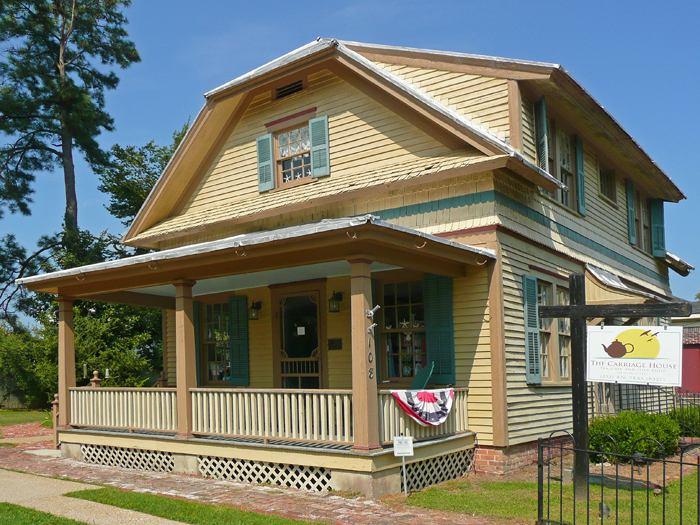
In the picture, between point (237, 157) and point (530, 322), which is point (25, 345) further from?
point (530, 322)

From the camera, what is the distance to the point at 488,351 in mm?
10219

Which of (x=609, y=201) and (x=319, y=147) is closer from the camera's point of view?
(x=319, y=147)

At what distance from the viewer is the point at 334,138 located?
12.7 metres

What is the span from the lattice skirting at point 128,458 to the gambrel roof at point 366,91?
470cm

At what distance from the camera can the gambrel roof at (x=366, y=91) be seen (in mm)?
10734

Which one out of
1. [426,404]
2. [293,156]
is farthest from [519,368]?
[293,156]

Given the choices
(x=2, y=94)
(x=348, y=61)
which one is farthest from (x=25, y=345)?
(x=348, y=61)

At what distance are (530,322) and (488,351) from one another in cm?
133

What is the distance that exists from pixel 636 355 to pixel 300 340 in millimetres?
6940

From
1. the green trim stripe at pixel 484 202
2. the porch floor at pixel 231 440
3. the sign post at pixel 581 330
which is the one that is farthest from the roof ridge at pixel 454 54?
the porch floor at pixel 231 440

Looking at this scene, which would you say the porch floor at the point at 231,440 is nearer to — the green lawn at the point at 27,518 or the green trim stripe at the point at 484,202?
the green lawn at the point at 27,518

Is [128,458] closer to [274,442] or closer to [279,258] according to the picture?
[274,442]

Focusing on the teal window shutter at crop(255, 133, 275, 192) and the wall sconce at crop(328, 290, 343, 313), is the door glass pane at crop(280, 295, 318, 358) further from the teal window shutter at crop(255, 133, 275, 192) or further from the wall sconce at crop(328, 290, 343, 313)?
the teal window shutter at crop(255, 133, 275, 192)

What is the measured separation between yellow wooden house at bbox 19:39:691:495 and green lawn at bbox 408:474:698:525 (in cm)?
50
